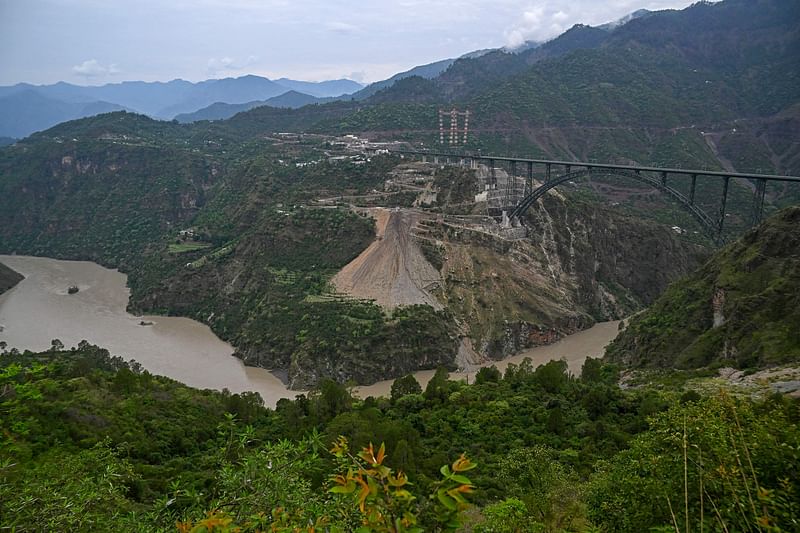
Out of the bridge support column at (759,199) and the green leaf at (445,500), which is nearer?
the green leaf at (445,500)

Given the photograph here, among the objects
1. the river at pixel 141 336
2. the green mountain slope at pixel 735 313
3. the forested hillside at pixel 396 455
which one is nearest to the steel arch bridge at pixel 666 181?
the green mountain slope at pixel 735 313

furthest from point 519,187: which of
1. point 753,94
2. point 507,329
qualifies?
point 753,94

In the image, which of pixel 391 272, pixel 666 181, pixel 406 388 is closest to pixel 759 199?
pixel 666 181

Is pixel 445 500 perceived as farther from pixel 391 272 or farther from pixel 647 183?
pixel 647 183

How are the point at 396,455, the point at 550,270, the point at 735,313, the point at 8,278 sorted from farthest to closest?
the point at 8,278 < the point at 550,270 < the point at 735,313 < the point at 396,455

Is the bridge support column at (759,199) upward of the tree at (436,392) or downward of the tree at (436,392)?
upward

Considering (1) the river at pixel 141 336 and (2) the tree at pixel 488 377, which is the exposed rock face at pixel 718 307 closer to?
(1) the river at pixel 141 336
